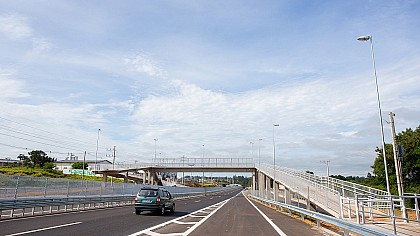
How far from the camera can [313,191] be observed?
972 inches

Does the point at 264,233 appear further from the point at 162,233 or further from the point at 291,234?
the point at 162,233

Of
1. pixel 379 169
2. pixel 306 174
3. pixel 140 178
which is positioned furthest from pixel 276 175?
pixel 140 178

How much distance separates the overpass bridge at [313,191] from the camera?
14.7 metres

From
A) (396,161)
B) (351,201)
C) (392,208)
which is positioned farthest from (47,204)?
(396,161)

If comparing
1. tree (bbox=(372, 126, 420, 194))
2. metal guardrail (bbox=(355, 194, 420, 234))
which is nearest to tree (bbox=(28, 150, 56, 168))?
tree (bbox=(372, 126, 420, 194))

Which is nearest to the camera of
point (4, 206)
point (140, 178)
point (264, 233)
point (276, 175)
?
point (264, 233)

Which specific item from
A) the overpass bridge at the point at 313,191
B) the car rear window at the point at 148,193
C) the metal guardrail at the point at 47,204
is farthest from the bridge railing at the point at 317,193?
the metal guardrail at the point at 47,204

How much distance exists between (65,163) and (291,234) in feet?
482

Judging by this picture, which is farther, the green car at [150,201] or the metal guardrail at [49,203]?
the green car at [150,201]

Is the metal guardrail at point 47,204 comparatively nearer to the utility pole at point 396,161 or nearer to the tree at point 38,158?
the utility pole at point 396,161

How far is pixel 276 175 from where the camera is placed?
41625 millimetres

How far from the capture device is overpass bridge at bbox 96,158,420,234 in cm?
1466

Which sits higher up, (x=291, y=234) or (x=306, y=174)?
(x=306, y=174)

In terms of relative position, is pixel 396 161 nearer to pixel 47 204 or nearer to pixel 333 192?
pixel 333 192
